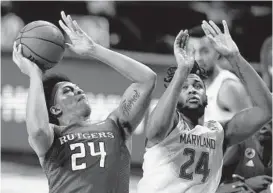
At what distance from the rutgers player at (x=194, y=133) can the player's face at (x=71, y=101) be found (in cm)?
51

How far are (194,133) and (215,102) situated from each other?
6.86ft

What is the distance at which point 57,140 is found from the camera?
457 cm

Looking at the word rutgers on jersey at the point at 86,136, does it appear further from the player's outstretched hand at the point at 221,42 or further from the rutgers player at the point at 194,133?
the player's outstretched hand at the point at 221,42

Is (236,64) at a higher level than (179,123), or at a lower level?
higher

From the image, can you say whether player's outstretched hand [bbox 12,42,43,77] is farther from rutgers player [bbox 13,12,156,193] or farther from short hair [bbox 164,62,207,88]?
short hair [bbox 164,62,207,88]

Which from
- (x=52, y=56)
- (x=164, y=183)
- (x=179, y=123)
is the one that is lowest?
(x=164, y=183)


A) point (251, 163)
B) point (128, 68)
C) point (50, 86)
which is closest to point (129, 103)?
point (128, 68)

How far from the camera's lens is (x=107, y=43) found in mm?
11453

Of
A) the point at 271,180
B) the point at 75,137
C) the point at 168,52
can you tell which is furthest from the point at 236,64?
the point at 168,52

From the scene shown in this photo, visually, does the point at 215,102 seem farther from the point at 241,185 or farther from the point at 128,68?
the point at 128,68

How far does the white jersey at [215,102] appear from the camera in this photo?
6.90m

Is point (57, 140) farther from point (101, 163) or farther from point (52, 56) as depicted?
point (52, 56)

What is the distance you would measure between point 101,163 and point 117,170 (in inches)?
4.9

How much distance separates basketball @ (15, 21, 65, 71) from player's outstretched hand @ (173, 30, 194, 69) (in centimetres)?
88
